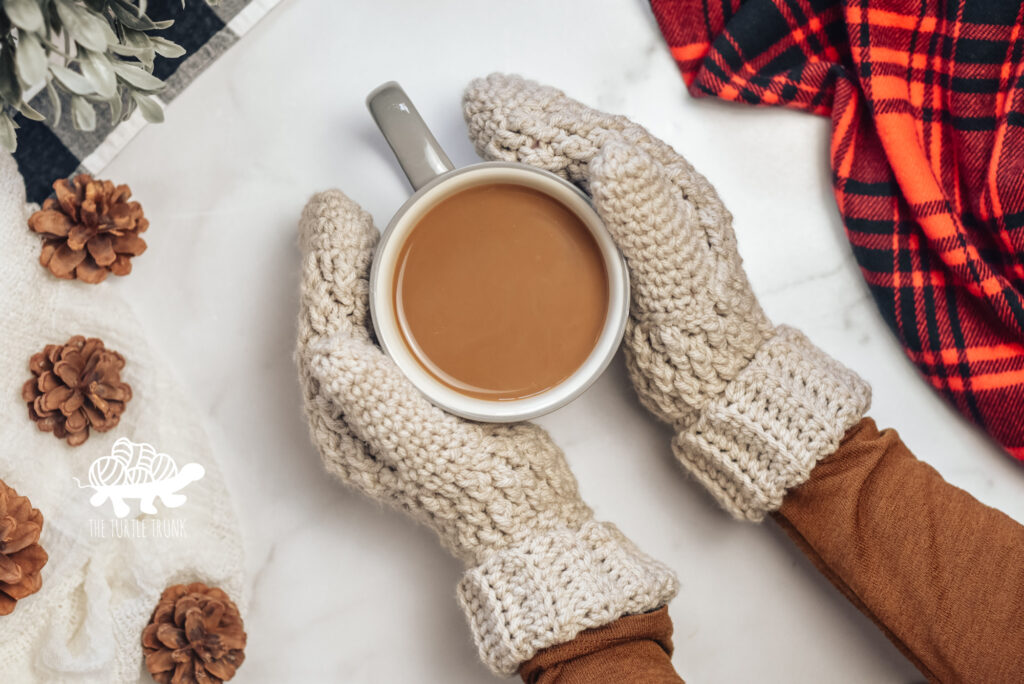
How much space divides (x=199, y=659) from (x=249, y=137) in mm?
509

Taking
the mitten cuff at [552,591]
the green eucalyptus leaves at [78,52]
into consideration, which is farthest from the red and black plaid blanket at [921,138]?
the green eucalyptus leaves at [78,52]

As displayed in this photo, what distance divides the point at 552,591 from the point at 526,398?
17cm

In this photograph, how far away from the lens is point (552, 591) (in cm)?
66

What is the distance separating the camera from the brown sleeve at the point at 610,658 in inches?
25.8

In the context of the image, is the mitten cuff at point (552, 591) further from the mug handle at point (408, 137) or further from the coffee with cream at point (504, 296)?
the mug handle at point (408, 137)

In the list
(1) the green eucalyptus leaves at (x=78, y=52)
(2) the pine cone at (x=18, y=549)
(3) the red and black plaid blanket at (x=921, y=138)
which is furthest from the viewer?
(3) the red and black plaid blanket at (x=921, y=138)

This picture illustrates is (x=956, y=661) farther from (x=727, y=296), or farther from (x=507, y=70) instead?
(x=507, y=70)

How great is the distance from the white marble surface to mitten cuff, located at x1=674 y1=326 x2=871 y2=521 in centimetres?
8

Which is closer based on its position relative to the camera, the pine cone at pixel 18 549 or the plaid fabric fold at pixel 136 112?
the pine cone at pixel 18 549

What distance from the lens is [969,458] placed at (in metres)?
0.77

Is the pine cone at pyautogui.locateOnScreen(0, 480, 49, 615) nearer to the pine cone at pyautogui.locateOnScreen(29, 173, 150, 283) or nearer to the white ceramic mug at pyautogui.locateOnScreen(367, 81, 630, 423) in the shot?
the pine cone at pyautogui.locateOnScreen(29, 173, 150, 283)

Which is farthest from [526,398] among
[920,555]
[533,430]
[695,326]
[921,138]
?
[921,138]

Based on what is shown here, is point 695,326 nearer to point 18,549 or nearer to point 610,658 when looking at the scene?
point 610,658

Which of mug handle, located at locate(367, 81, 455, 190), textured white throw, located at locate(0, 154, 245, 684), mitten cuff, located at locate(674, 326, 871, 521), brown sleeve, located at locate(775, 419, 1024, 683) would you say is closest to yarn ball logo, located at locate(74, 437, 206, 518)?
textured white throw, located at locate(0, 154, 245, 684)
